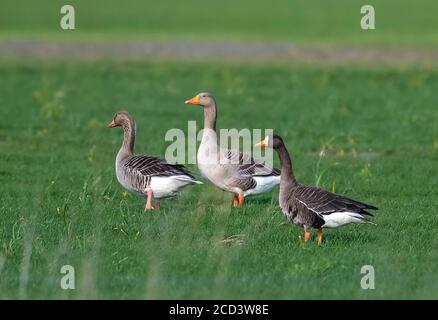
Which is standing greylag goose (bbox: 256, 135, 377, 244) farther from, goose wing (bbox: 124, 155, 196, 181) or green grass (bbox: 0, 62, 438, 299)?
goose wing (bbox: 124, 155, 196, 181)

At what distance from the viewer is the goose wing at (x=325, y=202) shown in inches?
468

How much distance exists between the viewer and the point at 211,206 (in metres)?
14.7

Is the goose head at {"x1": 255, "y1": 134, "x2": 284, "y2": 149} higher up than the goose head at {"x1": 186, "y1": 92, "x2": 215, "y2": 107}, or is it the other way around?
the goose head at {"x1": 186, "y1": 92, "x2": 215, "y2": 107}

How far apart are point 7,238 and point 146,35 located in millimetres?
36748

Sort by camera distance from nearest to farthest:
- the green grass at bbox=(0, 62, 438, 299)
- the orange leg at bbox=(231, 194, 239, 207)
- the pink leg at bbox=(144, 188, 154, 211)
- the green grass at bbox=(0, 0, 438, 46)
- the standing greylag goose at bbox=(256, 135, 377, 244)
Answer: the green grass at bbox=(0, 62, 438, 299), the standing greylag goose at bbox=(256, 135, 377, 244), the pink leg at bbox=(144, 188, 154, 211), the orange leg at bbox=(231, 194, 239, 207), the green grass at bbox=(0, 0, 438, 46)

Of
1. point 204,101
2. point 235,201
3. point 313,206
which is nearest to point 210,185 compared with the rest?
point 204,101

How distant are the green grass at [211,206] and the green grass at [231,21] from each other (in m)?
17.8

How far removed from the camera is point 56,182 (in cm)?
1641

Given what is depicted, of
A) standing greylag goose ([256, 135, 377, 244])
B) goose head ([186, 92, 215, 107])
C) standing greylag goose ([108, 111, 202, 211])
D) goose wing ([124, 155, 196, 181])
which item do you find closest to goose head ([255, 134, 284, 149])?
standing greylag goose ([256, 135, 377, 244])

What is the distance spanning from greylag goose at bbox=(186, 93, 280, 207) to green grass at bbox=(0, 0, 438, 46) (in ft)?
99.9

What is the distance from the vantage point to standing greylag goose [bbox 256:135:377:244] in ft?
39.0

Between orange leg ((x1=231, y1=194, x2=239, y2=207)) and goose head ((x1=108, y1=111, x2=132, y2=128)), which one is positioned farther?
goose head ((x1=108, y1=111, x2=132, y2=128))

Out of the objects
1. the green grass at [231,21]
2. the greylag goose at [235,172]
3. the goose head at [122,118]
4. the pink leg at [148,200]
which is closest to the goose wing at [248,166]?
the greylag goose at [235,172]
